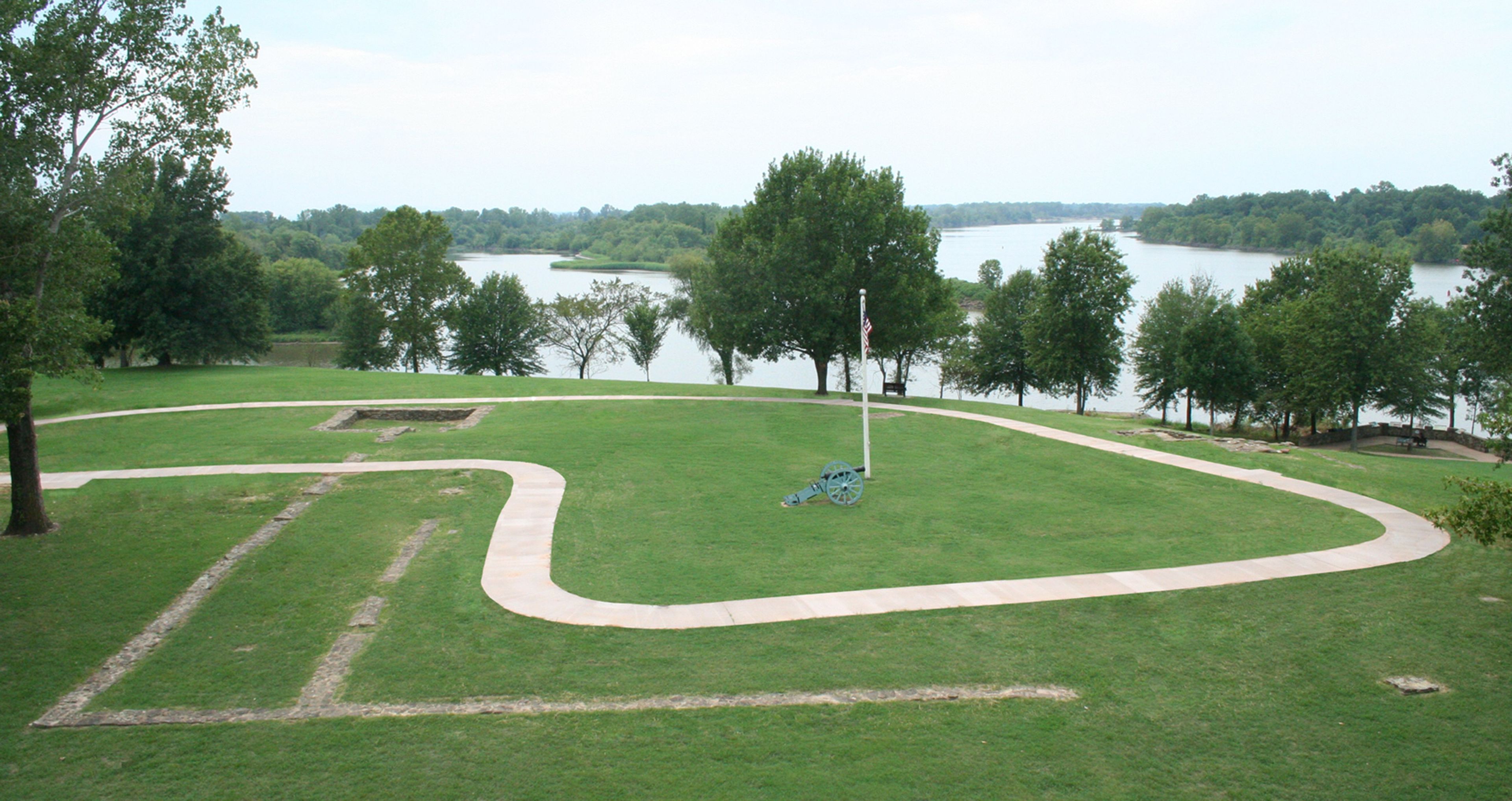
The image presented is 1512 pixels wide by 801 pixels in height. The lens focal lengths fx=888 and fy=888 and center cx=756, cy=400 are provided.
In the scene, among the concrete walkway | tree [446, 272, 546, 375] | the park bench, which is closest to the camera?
the concrete walkway

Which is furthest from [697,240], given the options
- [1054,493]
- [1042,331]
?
[1054,493]

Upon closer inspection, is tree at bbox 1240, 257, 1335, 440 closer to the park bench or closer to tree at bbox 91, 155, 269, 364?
the park bench

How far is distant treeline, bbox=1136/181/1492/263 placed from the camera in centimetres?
9200

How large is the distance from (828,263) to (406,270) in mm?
29425

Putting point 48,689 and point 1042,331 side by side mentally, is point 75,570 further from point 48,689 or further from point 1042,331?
point 1042,331

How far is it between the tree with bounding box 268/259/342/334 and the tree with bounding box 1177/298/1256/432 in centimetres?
6106

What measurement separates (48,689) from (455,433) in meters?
14.1

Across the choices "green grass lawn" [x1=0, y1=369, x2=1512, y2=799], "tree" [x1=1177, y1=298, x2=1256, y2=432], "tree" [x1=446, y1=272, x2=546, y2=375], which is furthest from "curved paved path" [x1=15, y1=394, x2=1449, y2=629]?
"tree" [x1=446, y1=272, x2=546, y2=375]

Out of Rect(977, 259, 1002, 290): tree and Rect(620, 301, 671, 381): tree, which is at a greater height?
Rect(977, 259, 1002, 290): tree

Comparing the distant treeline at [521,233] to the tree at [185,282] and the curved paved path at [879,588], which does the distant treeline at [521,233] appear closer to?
the tree at [185,282]

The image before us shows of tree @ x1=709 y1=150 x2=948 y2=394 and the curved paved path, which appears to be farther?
tree @ x1=709 y1=150 x2=948 y2=394

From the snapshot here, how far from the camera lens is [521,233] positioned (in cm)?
17888

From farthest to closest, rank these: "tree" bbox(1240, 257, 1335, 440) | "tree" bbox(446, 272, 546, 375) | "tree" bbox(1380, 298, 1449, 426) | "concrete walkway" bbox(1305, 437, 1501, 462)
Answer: "tree" bbox(446, 272, 546, 375)
"tree" bbox(1240, 257, 1335, 440)
"tree" bbox(1380, 298, 1449, 426)
"concrete walkway" bbox(1305, 437, 1501, 462)

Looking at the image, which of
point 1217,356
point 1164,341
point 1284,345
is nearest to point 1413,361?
point 1284,345
